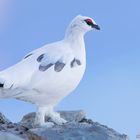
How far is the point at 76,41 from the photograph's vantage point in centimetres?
1395

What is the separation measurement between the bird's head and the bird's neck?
Answer: 110 mm

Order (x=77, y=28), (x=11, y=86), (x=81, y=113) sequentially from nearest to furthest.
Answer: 1. (x=11, y=86)
2. (x=77, y=28)
3. (x=81, y=113)

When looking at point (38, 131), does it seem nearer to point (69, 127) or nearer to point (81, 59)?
point (69, 127)

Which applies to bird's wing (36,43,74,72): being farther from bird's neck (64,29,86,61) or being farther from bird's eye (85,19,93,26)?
bird's eye (85,19,93,26)

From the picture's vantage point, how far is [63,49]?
543 inches

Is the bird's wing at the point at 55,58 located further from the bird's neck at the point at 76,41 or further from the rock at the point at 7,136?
the rock at the point at 7,136

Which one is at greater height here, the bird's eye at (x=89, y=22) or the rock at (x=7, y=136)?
the bird's eye at (x=89, y=22)

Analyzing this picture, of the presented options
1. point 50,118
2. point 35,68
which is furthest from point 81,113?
point 35,68

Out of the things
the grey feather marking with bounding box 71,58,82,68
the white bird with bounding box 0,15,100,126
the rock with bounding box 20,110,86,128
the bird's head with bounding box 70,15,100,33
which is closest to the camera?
the white bird with bounding box 0,15,100,126

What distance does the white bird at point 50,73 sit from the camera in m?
13.1

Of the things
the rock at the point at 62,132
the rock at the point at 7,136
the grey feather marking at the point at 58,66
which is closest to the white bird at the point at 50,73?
the grey feather marking at the point at 58,66

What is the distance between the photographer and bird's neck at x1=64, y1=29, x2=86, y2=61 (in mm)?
13914

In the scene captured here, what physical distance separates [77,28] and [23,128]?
2.51 m

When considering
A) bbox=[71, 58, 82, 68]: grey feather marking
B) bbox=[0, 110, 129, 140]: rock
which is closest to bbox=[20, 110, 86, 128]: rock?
bbox=[0, 110, 129, 140]: rock
